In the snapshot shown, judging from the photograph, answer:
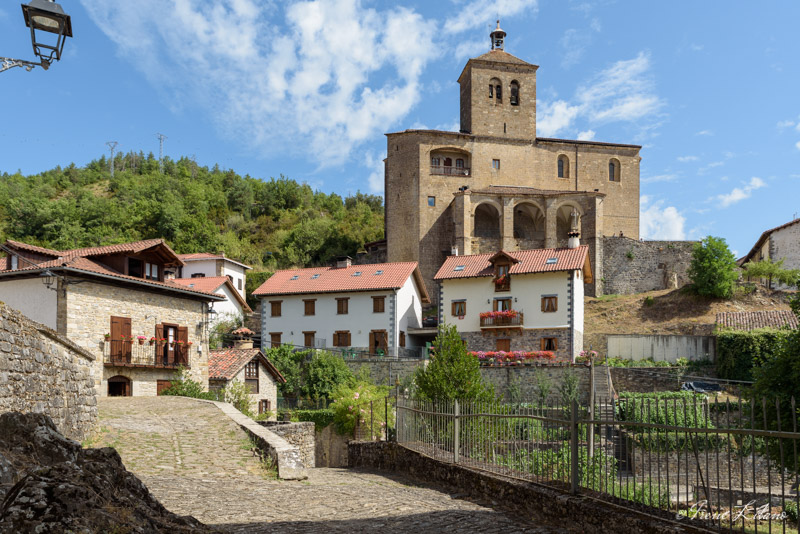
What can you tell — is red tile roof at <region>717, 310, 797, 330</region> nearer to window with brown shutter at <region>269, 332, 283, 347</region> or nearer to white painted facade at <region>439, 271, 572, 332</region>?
white painted facade at <region>439, 271, 572, 332</region>

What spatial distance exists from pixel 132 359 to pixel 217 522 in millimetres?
18618

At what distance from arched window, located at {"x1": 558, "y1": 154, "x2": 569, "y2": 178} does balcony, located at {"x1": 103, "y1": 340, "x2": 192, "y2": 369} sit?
45478 millimetres

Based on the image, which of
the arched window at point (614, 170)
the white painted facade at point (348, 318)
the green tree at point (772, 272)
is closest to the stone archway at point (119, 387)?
the white painted facade at point (348, 318)

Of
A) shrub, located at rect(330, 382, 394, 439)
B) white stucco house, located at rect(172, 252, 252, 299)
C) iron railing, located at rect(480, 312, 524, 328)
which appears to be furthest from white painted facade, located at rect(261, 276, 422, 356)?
white stucco house, located at rect(172, 252, 252, 299)

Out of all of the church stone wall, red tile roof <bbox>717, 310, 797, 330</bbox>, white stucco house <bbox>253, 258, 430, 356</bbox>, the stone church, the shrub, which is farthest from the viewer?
the stone church

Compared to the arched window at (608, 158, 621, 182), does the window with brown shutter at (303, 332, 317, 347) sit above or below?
below

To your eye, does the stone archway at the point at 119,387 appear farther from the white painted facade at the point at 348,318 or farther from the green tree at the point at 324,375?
the white painted facade at the point at 348,318

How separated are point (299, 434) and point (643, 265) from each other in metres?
41.3

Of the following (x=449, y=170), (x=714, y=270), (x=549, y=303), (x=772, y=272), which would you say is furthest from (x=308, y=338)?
(x=772, y=272)

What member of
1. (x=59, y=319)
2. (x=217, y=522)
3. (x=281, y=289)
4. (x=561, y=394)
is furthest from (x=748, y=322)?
(x=217, y=522)

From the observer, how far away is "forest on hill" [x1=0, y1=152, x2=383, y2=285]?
68.7 m

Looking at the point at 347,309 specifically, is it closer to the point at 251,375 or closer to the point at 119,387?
the point at 251,375

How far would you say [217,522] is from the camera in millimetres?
7520

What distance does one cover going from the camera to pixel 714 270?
1816 inches
